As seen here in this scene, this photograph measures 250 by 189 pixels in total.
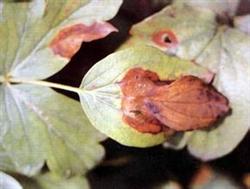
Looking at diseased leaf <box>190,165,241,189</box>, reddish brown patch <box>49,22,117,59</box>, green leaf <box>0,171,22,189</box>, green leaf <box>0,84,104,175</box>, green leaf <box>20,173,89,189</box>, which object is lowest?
diseased leaf <box>190,165,241,189</box>

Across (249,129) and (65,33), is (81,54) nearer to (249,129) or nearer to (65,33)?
(65,33)

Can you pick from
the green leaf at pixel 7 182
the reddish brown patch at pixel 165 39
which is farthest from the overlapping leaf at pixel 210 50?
the green leaf at pixel 7 182

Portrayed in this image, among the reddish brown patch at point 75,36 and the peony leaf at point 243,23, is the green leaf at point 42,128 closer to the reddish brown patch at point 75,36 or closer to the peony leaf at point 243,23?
the reddish brown patch at point 75,36

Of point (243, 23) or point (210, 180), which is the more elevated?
point (243, 23)

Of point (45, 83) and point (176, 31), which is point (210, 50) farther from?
point (45, 83)

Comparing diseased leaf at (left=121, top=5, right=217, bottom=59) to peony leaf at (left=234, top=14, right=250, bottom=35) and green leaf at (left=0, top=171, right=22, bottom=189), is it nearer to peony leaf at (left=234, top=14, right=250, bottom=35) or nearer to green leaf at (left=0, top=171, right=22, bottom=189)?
peony leaf at (left=234, top=14, right=250, bottom=35)

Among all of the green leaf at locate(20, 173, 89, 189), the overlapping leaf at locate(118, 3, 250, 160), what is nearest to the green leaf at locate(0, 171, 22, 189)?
the green leaf at locate(20, 173, 89, 189)

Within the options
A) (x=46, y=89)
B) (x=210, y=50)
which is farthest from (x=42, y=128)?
(x=210, y=50)
